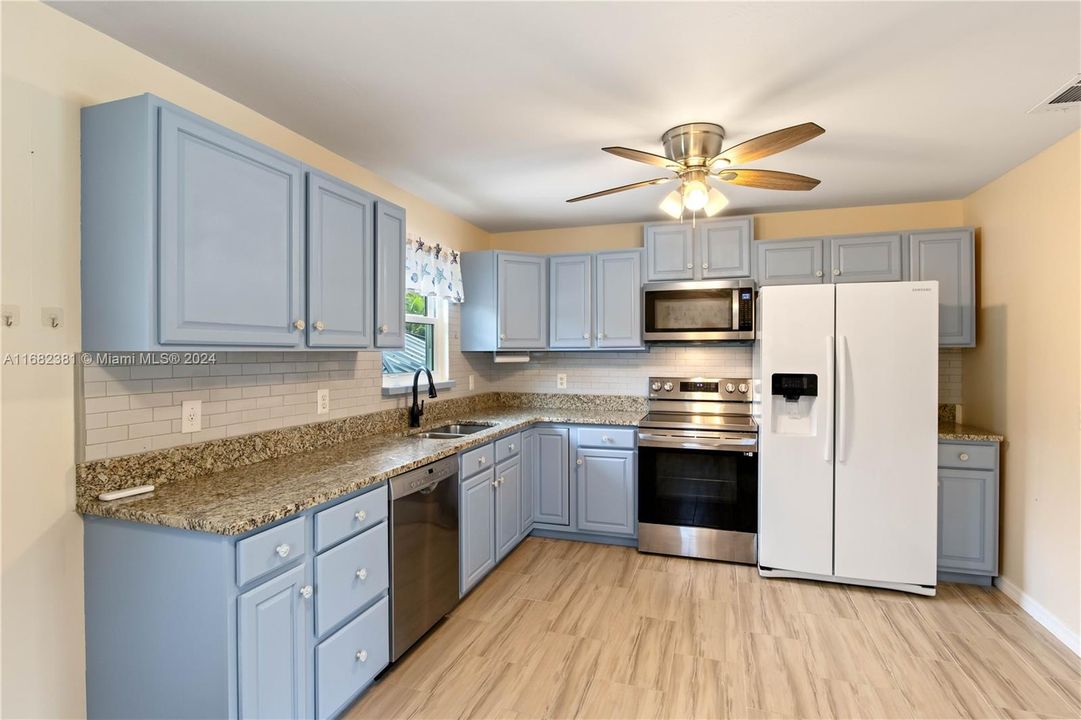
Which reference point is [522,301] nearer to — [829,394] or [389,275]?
[389,275]

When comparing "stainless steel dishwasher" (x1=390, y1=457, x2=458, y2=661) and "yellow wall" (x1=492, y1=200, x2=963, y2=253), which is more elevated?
"yellow wall" (x1=492, y1=200, x2=963, y2=253)

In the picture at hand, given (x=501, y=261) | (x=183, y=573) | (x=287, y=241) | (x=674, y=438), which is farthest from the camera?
(x=501, y=261)

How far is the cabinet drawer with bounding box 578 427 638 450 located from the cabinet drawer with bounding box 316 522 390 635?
1.81 meters

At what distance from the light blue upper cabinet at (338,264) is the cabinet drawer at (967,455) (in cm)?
326

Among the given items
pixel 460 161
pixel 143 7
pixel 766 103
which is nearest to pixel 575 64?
pixel 766 103

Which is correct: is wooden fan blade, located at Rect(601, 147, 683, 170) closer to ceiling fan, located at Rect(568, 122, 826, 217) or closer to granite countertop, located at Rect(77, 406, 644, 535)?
ceiling fan, located at Rect(568, 122, 826, 217)

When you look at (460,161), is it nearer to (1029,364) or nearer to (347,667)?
(347,667)

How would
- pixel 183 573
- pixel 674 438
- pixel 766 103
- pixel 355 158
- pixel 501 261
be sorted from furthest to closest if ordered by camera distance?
pixel 501 261 < pixel 674 438 < pixel 355 158 < pixel 766 103 < pixel 183 573

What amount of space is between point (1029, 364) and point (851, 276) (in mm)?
1050

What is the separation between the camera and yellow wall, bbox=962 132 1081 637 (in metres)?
2.47

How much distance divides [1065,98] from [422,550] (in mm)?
3257

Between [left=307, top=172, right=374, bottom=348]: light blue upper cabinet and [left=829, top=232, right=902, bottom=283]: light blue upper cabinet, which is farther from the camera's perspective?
[left=829, top=232, right=902, bottom=283]: light blue upper cabinet

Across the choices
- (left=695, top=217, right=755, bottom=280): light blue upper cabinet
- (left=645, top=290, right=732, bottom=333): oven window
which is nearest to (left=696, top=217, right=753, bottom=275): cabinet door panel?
(left=695, top=217, right=755, bottom=280): light blue upper cabinet

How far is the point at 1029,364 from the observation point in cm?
280
